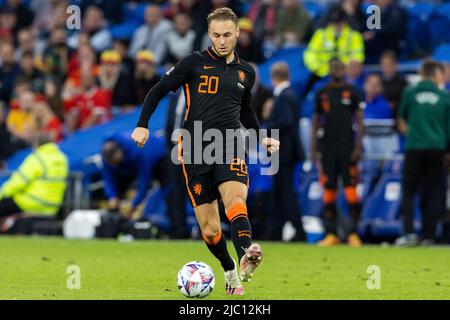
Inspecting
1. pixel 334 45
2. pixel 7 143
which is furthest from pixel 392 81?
pixel 7 143

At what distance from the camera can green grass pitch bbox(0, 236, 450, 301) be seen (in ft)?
33.7

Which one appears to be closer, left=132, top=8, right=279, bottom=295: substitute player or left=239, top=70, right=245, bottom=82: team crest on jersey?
left=132, top=8, right=279, bottom=295: substitute player

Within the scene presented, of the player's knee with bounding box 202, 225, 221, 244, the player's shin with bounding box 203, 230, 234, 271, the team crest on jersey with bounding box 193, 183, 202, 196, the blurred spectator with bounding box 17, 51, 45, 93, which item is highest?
the blurred spectator with bounding box 17, 51, 45, 93

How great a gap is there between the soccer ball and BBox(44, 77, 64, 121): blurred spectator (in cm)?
1308

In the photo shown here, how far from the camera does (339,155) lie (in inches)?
Answer: 689

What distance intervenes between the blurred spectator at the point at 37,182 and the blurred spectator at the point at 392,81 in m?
5.39

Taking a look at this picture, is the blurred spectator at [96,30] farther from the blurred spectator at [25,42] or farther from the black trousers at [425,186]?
the black trousers at [425,186]

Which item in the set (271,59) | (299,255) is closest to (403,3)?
(271,59)

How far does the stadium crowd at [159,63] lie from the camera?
61.4 feet

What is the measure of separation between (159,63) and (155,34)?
0.59 m

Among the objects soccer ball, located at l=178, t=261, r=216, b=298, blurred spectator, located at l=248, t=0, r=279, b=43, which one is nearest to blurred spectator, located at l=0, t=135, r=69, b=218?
blurred spectator, located at l=248, t=0, r=279, b=43

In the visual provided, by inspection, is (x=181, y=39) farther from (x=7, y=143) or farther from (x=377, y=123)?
(x=377, y=123)

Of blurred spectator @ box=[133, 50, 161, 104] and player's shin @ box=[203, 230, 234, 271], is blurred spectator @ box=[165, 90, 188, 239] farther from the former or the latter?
player's shin @ box=[203, 230, 234, 271]

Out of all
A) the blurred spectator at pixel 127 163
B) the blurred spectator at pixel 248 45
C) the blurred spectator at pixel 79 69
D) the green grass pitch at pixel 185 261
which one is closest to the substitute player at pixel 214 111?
the green grass pitch at pixel 185 261
